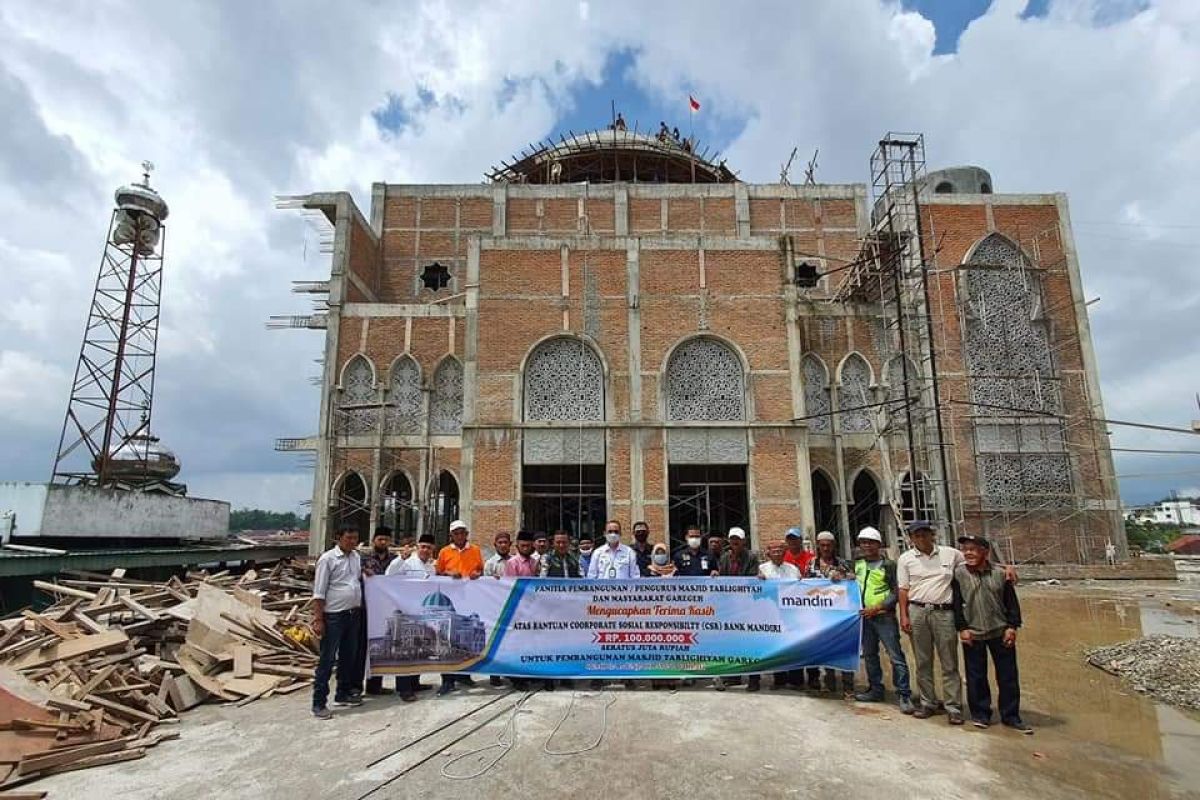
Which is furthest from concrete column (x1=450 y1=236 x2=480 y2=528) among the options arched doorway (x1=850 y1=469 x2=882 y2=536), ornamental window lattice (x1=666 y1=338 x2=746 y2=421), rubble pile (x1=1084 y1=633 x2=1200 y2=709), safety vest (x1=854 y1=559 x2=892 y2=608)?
arched doorway (x1=850 y1=469 x2=882 y2=536)

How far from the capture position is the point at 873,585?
5.99 metres

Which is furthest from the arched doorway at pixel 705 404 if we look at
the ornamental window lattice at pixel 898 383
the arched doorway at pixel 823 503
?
the ornamental window lattice at pixel 898 383

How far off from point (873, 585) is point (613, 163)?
2601 cm

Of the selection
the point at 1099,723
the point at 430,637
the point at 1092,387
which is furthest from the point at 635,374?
the point at 1092,387

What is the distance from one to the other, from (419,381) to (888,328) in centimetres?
1590

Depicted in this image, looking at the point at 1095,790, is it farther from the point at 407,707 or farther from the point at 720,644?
the point at 407,707

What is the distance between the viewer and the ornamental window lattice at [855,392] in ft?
65.1

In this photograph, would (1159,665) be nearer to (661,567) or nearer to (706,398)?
Answer: (661,567)

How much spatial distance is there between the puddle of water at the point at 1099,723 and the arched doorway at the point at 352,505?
Result: 1845 cm

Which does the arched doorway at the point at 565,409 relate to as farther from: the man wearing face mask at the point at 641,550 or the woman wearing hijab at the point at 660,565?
the woman wearing hijab at the point at 660,565

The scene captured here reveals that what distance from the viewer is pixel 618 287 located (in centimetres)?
1689

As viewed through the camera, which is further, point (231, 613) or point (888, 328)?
point (888, 328)

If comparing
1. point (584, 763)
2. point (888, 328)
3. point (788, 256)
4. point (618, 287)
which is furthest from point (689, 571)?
point (888, 328)

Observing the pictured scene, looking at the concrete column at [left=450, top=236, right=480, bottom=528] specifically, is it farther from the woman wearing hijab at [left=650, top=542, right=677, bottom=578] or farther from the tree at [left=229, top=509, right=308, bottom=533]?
the tree at [left=229, top=509, right=308, bottom=533]
